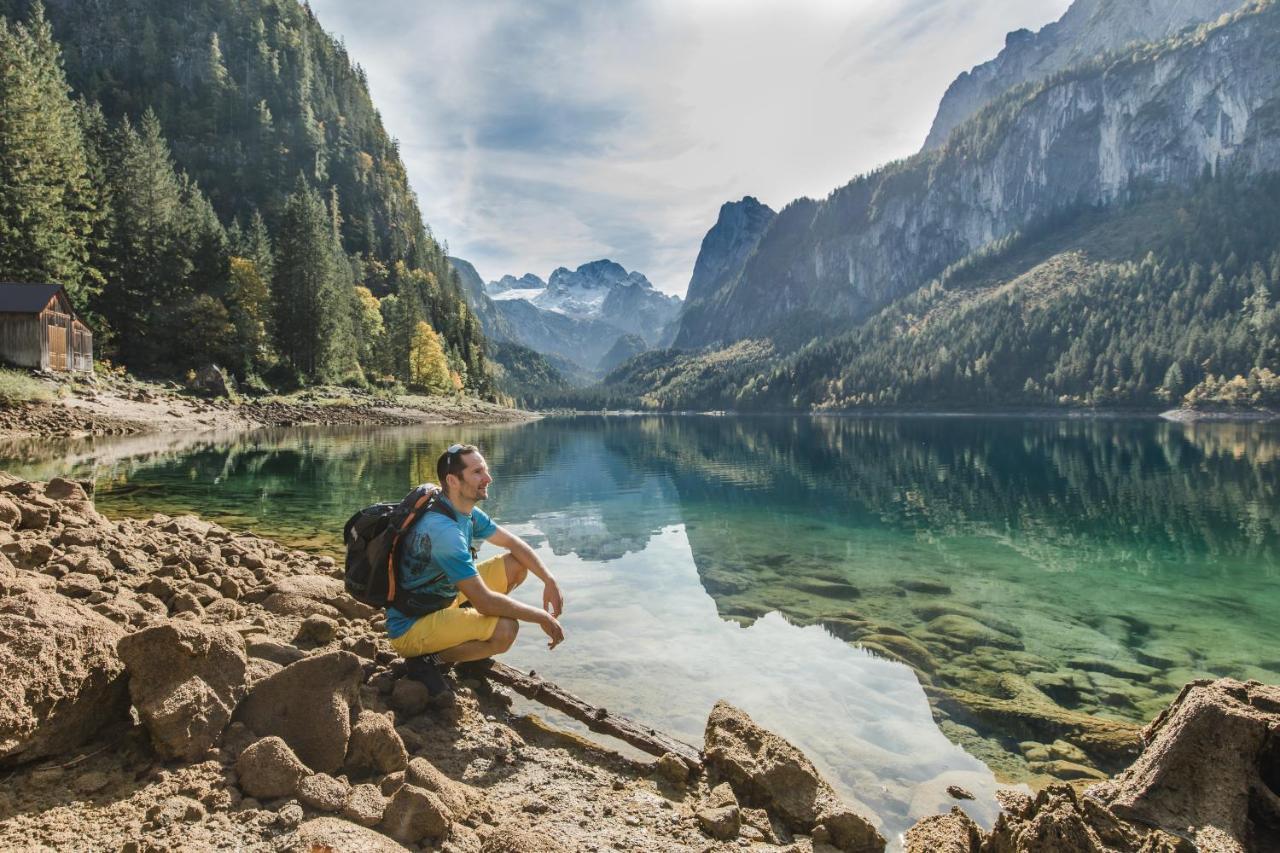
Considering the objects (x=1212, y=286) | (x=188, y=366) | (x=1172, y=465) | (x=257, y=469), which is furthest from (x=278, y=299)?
(x=1212, y=286)

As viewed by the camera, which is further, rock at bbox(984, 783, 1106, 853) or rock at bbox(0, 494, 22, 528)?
rock at bbox(0, 494, 22, 528)

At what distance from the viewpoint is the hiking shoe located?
6.88 m

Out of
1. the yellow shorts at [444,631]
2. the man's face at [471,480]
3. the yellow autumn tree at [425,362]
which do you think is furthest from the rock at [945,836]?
the yellow autumn tree at [425,362]

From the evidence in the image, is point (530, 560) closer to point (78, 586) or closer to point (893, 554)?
point (78, 586)

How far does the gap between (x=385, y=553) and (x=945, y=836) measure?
18.1ft

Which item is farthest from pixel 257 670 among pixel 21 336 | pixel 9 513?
pixel 21 336

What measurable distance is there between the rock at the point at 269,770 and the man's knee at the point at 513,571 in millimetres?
3333

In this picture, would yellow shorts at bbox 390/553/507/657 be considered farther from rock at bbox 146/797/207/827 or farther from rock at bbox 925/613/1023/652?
rock at bbox 925/613/1023/652

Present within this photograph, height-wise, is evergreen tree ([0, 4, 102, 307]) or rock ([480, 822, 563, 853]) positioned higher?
evergreen tree ([0, 4, 102, 307])

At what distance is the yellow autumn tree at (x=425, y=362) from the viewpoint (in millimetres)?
106812

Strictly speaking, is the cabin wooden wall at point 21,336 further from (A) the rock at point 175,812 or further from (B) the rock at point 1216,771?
(B) the rock at point 1216,771

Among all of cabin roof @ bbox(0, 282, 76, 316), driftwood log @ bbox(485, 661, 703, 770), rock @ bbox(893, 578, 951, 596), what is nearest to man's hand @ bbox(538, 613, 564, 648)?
driftwood log @ bbox(485, 661, 703, 770)

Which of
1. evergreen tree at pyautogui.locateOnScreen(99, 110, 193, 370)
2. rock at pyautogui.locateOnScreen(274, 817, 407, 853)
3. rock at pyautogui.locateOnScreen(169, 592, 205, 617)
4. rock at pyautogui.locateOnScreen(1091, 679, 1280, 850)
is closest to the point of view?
rock at pyautogui.locateOnScreen(274, 817, 407, 853)

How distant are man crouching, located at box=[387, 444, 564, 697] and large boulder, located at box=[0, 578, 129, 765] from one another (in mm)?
2418
